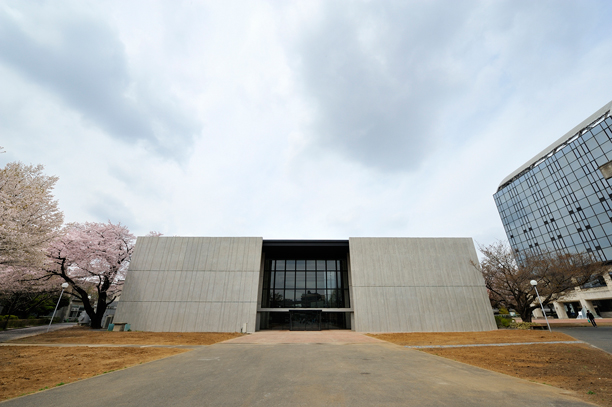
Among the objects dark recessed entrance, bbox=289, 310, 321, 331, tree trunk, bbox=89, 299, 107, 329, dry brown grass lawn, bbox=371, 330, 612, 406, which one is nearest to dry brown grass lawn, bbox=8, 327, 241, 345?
tree trunk, bbox=89, 299, 107, 329

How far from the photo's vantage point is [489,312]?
971 inches

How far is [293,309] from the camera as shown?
2872 centimetres

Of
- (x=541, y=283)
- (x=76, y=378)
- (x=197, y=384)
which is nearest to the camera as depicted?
(x=197, y=384)

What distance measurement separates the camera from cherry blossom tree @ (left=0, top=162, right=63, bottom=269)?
14.8 meters

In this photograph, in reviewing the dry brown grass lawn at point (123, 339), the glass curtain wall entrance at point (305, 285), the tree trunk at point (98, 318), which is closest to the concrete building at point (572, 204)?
the glass curtain wall entrance at point (305, 285)

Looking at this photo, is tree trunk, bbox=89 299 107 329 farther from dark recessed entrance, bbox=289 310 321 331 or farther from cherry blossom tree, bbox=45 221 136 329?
dark recessed entrance, bbox=289 310 321 331

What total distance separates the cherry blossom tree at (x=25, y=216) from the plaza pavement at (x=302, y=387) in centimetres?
1327

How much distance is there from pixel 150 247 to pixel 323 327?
21866 millimetres

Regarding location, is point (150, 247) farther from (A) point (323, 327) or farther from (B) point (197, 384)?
(B) point (197, 384)

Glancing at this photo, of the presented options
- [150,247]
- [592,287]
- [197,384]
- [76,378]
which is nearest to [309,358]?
[197,384]

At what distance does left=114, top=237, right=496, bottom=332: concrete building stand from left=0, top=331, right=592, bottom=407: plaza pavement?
1559 centimetres

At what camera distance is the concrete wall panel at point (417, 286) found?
79.7ft

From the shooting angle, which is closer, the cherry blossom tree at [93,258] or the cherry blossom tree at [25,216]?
the cherry blossom tree at [25,216]

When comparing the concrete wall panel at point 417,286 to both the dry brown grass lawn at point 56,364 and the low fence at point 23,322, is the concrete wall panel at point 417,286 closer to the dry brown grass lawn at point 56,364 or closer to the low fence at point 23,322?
the dry brown grass lawn at point 56,364
